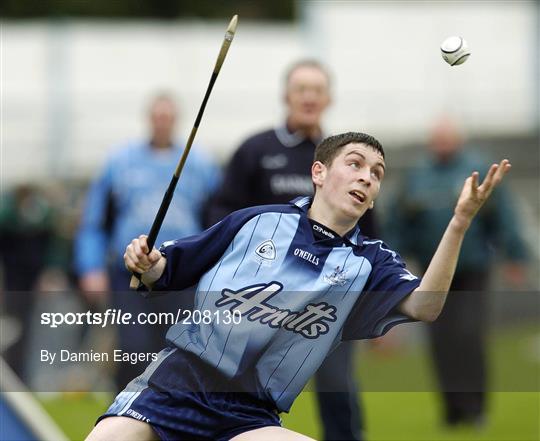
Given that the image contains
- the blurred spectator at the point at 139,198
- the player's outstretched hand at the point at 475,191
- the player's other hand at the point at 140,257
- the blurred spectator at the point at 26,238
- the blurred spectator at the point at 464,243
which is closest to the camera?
the player's outstretched hand at the point at 475,191

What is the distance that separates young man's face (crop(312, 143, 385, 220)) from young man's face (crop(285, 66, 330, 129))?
2209 mm

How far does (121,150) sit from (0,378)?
2.54m

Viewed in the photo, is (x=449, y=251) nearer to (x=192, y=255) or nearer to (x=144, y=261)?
→ (x=192, y=255)

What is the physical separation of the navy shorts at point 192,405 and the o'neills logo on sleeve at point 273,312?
242 mm

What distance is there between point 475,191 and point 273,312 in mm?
864

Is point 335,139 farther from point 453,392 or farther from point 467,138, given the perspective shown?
point 467,138

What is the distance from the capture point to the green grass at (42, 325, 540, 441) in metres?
8.62

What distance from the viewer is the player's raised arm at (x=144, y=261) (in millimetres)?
5098

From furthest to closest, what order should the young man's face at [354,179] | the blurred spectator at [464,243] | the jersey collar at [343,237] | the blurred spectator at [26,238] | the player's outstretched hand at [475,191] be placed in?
the blurred spectator at [26,238], the blurred spectator at [464,243], the jersey collar at [343,237], the young man's face at [354,179], the player's outstretched hand at [475,191]

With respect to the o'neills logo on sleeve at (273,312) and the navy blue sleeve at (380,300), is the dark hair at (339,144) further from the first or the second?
the o'neills logo on sleeve at (273,312)

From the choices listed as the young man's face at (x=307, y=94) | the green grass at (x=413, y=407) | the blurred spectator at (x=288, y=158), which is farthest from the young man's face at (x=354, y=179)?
the young man's face at (x=307, y=94)

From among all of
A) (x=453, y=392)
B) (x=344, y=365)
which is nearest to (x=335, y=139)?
(x=344, y=365)

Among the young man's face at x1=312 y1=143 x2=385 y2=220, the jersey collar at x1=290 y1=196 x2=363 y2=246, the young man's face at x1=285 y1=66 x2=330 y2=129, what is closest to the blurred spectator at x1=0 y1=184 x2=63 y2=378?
the young man's face at x1=285 y1=66 x2=330 y2=129

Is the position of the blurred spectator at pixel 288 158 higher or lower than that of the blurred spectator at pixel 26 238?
higher
